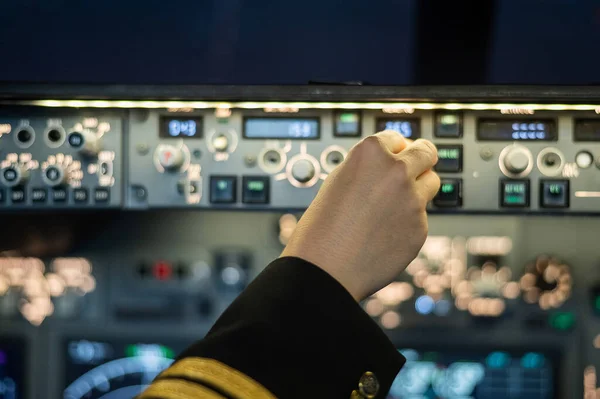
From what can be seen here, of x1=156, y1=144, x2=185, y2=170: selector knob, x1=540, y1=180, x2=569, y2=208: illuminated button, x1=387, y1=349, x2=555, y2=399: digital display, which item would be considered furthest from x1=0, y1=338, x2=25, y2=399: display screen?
x1=540, y1=180, x2=569, y2=208: illuminated button

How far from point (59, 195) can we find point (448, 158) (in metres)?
0.43

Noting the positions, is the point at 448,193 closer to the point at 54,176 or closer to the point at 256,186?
the point at 256,186

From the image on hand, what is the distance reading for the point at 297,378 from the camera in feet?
1.64

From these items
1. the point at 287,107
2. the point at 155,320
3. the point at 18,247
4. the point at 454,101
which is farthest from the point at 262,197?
the point at 18,247

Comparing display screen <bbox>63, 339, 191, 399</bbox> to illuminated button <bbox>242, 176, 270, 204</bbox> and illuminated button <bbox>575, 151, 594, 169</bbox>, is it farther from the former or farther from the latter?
illuminated button <bbox>575, 151, 594, 169</bbox>

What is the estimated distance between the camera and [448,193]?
73cm

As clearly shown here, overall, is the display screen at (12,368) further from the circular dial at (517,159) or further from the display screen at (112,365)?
the circular dial at (517,159)

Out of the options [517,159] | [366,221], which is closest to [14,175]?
[366,221]

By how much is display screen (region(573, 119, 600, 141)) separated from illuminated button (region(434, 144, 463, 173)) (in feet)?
0.41

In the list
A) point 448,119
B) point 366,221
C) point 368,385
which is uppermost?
point 448,119

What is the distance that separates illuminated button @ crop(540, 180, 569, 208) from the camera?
0.72 m

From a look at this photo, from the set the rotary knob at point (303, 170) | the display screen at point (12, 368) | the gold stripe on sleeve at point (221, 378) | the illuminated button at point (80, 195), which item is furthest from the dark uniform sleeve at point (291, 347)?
the display screen at point (12, 368)

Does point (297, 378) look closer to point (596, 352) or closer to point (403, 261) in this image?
point (403, 261)

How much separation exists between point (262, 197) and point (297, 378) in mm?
278
